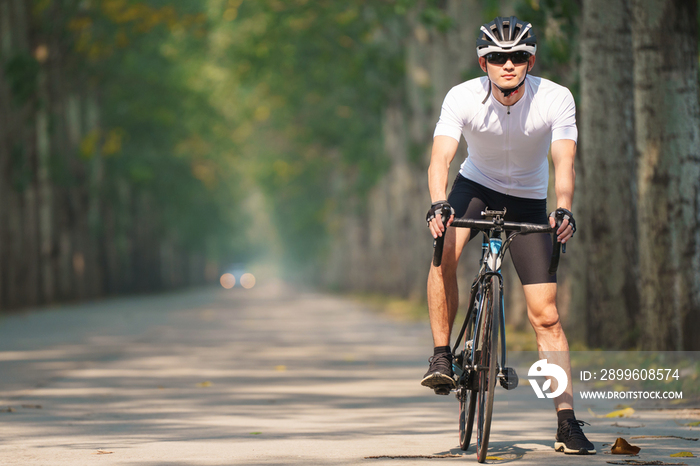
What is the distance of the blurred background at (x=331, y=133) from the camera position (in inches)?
415

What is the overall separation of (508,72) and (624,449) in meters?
2.16

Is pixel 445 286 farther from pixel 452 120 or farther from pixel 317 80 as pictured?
pixel 317 80

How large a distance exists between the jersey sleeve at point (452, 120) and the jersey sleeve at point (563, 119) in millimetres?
485

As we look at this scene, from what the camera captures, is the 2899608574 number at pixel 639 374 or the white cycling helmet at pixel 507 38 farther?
the 2899608574 number at pixel 639 374

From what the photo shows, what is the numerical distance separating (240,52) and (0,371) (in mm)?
20458

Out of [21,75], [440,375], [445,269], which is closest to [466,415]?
[440,375]

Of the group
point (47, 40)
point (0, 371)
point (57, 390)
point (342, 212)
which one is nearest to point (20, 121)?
point (47, 40)

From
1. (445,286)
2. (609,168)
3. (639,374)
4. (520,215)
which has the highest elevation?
(609,168)

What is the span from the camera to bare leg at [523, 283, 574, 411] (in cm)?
633

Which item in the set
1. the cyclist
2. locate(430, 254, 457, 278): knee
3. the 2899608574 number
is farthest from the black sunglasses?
the 2899608574 number

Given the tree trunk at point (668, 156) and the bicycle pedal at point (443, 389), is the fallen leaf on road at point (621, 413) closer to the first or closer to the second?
Answer: the tree trunk at point (668, 156)

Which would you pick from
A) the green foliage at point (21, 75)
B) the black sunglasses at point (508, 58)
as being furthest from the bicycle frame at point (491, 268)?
the green foliage at point (21, 75)

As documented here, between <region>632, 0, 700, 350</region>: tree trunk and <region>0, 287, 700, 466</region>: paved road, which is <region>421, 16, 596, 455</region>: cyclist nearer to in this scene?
<region>0, 287, 700, 466</region>: paved road

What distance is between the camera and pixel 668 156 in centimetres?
1049
